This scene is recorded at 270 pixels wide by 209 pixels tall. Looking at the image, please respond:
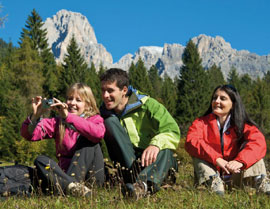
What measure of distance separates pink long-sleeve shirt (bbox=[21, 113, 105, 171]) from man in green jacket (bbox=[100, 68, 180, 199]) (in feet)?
0.65

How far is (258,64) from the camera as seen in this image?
18862cm

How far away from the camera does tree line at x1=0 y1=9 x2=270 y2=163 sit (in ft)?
93.6

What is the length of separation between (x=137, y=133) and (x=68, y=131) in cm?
90

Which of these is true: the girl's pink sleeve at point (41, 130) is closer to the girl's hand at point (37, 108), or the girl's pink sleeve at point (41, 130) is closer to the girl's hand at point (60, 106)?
the girl's hand at point (37, 108)

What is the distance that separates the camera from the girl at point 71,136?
3150mm

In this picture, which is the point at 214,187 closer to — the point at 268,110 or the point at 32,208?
the point at 32,208

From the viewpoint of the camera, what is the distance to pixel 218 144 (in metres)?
3.79

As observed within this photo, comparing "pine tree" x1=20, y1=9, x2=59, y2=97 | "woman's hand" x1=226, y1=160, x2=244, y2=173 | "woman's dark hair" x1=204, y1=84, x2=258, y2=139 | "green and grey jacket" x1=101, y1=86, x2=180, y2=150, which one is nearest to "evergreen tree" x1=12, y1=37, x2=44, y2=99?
"pine tree" x1=20, y1=9, x2=59, y2=97

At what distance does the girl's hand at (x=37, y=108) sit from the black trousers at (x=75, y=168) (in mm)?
514

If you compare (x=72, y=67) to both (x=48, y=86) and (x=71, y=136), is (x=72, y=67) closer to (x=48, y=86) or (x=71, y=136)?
(x=48, y=86)

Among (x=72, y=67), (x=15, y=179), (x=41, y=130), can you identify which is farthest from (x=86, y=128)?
(x=72, y=67)

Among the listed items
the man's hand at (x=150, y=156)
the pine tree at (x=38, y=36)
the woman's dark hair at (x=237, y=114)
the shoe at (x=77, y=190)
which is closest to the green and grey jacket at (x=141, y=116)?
the man's hand at (x=150, y=156)

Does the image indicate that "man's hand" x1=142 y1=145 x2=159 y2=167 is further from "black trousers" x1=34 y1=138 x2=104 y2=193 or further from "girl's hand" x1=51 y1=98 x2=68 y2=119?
"girl's hand" x1=51 y1=98 x2=68 y2=119

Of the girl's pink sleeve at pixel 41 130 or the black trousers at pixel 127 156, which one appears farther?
the girl's pink sleeve at pixel 41 130
